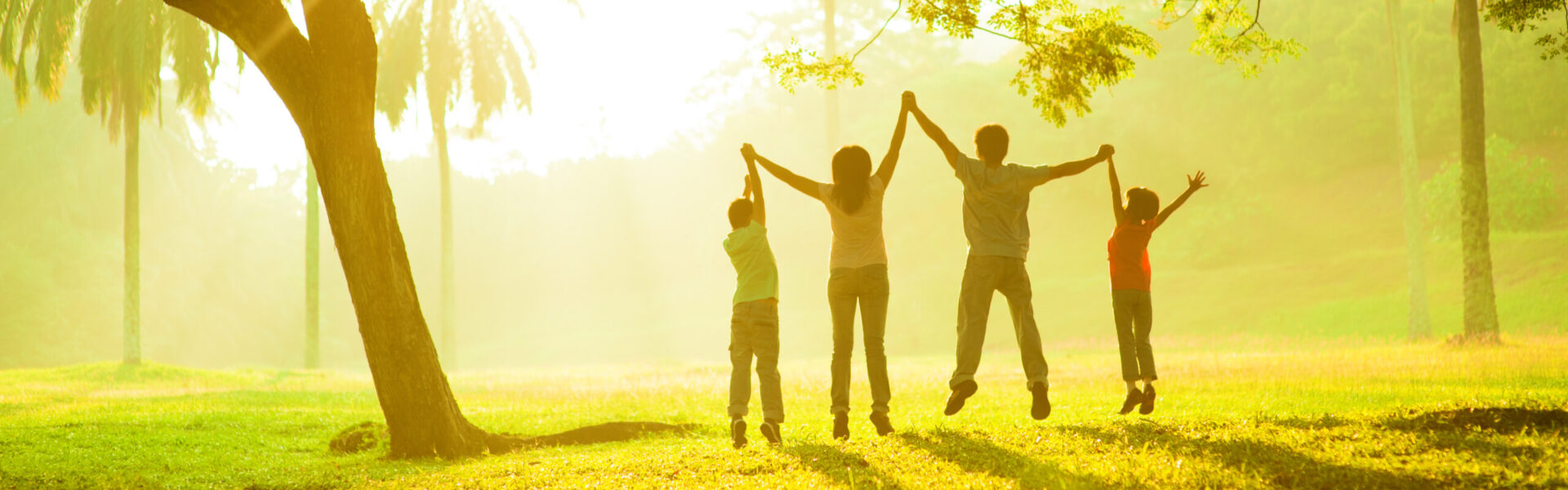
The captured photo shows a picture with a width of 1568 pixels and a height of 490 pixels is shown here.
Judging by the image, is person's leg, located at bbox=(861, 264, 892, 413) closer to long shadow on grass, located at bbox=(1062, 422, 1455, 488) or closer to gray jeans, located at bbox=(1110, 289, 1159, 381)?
long shadow on grass, located at bbox=(1062, 422, 1455, 488)

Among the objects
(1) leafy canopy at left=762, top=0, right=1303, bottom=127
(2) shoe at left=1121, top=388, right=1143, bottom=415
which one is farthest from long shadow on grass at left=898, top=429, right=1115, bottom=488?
(1) leafy canopy at left=762, top=0, right=1303, bottom=127

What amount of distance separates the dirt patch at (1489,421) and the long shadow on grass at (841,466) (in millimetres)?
3423

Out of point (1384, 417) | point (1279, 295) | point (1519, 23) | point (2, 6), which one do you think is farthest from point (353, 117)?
point (1279, 295)

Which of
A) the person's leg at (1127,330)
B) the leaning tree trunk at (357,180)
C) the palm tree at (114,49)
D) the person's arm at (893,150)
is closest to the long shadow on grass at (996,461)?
the person's leg at (1127,330)

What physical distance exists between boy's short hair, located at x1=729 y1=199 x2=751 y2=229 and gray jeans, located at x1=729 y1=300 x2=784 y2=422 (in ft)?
1.92

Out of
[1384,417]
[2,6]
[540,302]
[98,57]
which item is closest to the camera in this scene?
[1384,417]

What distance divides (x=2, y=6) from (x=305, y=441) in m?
17.0

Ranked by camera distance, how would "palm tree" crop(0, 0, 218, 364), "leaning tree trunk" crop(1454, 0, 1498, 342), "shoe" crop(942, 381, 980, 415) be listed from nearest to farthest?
1. "shoe" crop(942, 381, 980, 415)
2. "leaning tree trunk" crop(1454, 0, 1498, 342)
3. "palm tree" crop(0, 0, 218, 364)

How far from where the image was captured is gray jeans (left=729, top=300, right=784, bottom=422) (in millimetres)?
7969

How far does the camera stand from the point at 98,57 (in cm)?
2405

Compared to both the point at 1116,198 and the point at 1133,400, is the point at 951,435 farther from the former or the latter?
the point at 1116,198

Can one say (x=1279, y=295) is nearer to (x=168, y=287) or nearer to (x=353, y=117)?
(x=353, y=117)

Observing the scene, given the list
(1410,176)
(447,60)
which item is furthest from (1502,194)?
(447,60)

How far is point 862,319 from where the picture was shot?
764 cm
